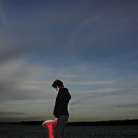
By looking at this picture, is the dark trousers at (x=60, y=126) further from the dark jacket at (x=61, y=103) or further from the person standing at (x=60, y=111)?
the dark jacket at (x=61, y=103)

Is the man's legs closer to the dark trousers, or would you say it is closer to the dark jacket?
the dark trousers

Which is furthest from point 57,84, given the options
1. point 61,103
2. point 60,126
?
point 60,126

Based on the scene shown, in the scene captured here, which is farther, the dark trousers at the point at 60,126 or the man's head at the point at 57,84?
the man's head at the point at 57,84

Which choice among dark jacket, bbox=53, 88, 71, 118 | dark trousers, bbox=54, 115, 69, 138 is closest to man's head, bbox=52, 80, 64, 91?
dark jacket, bbox=53, 88, 71, 118

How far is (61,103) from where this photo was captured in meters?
7.31

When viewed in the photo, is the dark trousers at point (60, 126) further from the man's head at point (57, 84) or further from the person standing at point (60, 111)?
the man's head at point (57, 84)

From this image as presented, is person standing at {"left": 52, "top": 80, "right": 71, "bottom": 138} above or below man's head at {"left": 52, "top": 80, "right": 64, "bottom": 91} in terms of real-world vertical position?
below

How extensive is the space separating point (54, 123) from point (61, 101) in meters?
0.61

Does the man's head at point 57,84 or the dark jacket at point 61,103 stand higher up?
the man's head at point 57,84

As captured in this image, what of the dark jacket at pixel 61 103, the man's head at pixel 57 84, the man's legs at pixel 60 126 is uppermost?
the man's head at pixel 57 84

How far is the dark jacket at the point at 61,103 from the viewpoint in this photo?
7291 millimetres

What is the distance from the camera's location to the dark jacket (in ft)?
23.9

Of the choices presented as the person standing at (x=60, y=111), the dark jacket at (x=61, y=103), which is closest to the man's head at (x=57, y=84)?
the person standing at (x=60, y=111)

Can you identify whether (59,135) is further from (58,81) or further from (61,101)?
(58,81)
